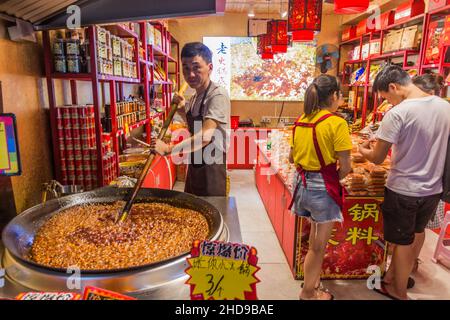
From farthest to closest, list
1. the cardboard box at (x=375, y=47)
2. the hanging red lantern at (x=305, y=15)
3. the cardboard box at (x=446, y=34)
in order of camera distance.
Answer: the cardboard box at (x=375, y=47) → the cardboard box at (x=446, y=34) → the hanging red lantern at (x=305, y=15)

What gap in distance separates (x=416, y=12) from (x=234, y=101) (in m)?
4.28

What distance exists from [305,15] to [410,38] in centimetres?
270

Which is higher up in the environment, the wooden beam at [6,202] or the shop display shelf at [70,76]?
the shop display shelf at [70,76]

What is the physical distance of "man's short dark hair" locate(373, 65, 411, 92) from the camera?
238 centimetres

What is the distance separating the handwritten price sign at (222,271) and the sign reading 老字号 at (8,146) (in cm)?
88

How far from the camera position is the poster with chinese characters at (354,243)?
9.32 ft

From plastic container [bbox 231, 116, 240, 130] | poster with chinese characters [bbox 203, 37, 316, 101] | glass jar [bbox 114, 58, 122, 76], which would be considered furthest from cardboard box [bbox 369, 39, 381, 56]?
glass jar [bbox 114, 58, 122, 76]

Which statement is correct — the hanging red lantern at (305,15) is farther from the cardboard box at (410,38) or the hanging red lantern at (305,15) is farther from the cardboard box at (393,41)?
the cardboard box at (393,41)

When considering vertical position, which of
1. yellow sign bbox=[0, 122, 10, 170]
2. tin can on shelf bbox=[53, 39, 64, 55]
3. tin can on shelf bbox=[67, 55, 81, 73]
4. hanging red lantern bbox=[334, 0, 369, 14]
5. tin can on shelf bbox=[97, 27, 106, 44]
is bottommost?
yellow sign bbox=[0, 122, 10, 170]

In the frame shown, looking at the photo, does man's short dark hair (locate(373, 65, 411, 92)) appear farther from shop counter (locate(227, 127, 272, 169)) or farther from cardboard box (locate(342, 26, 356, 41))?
cardboard box (locate(342, 26, 356, 41))

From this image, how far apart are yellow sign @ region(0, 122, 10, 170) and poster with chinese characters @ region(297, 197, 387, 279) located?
7.29 ft

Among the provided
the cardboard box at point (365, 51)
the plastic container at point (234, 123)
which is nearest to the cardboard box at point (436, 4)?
the cardboard box at point (365, 51)

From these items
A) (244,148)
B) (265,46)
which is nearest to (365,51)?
(265,46)
